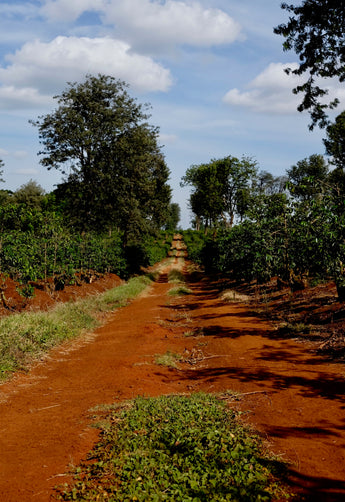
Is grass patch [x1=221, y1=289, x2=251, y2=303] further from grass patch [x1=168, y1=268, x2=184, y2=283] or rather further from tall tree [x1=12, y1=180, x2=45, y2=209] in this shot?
tall tree [x1=12, y1=180, x2=45, y2=209]

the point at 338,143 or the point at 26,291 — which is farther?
the point at 338,143

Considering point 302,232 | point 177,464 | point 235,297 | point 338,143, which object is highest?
point 338,143

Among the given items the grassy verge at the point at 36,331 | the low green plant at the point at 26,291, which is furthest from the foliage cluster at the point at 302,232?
the low green plant at the point at 26,291

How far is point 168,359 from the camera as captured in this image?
8.70m

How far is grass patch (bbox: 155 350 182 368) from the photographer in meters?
8.41

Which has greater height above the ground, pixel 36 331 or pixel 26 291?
pixel 26 291

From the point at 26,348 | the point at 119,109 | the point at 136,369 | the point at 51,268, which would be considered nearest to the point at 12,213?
the point at 51,268

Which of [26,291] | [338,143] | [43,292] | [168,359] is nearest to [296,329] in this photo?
[168,359]

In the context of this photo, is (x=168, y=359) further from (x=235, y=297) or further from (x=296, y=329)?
(x=235, y=297)

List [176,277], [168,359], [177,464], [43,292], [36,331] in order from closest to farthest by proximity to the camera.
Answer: [177,464]
[168,359]
[36,331]
[43,292]
[176,277]

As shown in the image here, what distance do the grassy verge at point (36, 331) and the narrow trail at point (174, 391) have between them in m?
0.31

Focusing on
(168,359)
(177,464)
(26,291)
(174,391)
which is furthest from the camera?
(26,291)

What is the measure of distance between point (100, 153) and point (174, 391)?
22.9 m

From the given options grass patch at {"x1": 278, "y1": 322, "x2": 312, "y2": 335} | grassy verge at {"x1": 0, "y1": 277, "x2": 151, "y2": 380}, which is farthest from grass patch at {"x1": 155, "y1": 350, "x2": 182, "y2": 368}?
grass patch at {"x1": 278, "y1": 322, "x2": 312, "y2": 335}
